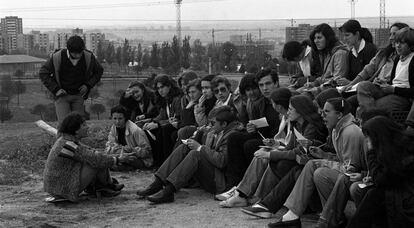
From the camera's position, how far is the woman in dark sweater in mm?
7566

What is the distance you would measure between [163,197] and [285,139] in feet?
4.78

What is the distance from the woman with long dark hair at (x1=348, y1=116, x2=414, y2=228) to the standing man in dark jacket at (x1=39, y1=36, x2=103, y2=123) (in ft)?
16.7

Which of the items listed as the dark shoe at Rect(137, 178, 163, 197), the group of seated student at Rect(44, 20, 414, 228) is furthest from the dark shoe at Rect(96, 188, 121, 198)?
the dark shoe at Rect(137, 178, 163, 197)

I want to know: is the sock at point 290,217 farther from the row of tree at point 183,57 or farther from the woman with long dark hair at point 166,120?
the row of tree at point 183,57

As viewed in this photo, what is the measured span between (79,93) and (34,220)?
2958 millimetres

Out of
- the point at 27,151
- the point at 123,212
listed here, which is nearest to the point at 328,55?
the point at 123,212

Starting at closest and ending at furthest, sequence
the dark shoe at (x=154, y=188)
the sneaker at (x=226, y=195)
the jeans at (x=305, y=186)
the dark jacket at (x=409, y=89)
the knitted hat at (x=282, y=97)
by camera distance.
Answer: the jeans at (x=305, y=186) < the dark jacket at (x=409, y=89) < the knitted hat at (x=282, y=97) < the sneaker at (x=226, y=195) < the dark shoe at (x=154, y=188)

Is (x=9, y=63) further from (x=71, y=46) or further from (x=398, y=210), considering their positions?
(x=398, y=210)

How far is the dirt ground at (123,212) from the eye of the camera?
250 inches

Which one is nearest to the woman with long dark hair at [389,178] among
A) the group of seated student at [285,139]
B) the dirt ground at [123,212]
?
the group of seated student at [285,139]

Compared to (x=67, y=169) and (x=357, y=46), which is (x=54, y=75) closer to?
(x=67, y=169)

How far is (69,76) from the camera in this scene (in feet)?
30.3

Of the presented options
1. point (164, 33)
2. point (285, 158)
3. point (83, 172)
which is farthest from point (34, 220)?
point (164, 33)

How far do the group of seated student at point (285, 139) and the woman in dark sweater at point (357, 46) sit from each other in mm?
11
